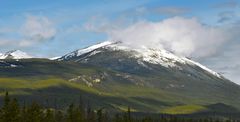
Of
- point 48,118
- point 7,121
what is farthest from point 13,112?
point 48,118

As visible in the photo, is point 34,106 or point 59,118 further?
point 59,118

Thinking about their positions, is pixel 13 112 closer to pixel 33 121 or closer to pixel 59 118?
pixel 33 121

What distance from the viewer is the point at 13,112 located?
112062 mm

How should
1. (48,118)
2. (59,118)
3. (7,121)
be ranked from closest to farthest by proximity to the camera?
(7,121) → (48,118) → (59,118)

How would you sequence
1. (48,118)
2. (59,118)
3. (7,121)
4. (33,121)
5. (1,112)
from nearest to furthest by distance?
(7,121) → (1,112) → (33,121) → (48,118) → (59,118)

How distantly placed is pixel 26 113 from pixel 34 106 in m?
8.10

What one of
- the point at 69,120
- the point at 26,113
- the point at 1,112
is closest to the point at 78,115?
the point at 69,120

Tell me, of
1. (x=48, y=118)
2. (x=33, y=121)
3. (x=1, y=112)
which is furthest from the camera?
(x=48, y=118)

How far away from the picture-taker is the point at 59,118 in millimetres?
189500

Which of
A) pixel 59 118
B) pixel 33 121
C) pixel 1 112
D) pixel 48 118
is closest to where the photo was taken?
pixel 1 112

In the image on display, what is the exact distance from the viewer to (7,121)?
111562 millimetres

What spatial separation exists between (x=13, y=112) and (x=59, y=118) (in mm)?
77976

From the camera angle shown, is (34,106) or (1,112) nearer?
(1,112)

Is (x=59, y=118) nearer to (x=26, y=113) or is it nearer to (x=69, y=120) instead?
(x=69, y=120)
